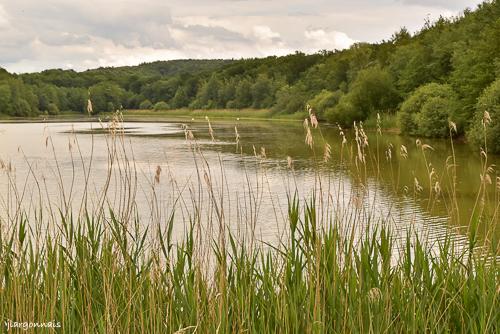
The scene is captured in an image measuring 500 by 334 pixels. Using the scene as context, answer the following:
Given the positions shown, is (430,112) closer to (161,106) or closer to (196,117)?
(196,117)

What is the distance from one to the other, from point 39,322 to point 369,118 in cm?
4870

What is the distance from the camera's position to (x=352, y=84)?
61.0 meters

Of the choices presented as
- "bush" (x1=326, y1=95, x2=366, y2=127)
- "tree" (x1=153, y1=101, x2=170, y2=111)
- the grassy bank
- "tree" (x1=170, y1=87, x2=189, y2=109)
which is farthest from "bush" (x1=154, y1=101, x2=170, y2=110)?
the grassy bank

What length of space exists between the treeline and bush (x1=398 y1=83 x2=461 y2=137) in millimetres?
61

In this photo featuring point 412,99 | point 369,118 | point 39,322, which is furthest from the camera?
point 369,118

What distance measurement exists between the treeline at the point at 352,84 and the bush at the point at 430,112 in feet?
0.20

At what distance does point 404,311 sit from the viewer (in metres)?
4.02

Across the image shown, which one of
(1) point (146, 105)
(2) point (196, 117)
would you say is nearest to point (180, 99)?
(1) point (146, 105)

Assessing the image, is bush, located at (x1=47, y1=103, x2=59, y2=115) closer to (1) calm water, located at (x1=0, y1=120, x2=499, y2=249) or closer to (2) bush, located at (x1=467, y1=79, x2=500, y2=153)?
(1) calm water, located at (x1=0, y1=120, x2=499, y2=249)

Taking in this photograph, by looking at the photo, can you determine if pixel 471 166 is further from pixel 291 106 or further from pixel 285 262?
pixel 291 106

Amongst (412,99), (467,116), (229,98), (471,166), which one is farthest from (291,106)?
(471,166)

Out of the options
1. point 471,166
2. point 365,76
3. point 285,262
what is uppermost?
point 365,76

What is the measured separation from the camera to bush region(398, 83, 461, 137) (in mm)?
35269

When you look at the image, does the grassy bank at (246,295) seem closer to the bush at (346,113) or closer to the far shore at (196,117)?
the far shore at (196,117)
